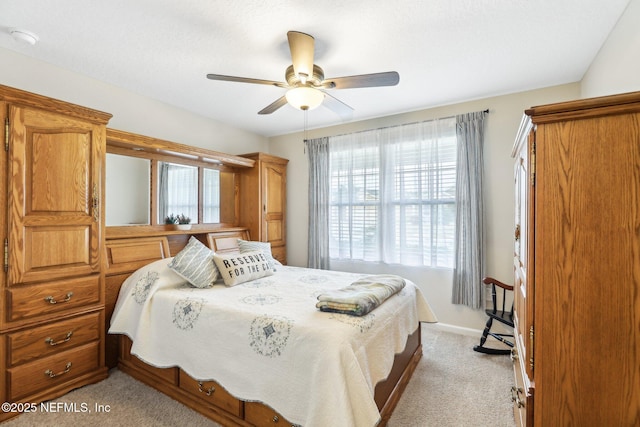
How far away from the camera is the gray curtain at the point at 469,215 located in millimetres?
3133

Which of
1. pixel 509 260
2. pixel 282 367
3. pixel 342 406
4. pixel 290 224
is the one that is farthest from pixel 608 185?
pixel 290 224

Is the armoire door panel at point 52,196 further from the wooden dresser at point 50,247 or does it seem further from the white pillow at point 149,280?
the white pillow at point 149,280

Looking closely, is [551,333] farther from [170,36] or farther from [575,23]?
[170,36]

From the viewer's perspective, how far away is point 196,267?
2500 mm

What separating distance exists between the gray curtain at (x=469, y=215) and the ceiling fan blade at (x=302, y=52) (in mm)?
2069

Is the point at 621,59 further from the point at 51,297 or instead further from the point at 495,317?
the point at 51,297

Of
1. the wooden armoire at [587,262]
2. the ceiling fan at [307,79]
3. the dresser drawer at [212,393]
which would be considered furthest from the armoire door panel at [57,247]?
the wooden armoire at [587,262]

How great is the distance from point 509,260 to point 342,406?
2.60 metres

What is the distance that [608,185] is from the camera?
0.99 meters

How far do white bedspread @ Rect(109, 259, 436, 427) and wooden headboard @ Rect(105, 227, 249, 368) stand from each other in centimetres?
11

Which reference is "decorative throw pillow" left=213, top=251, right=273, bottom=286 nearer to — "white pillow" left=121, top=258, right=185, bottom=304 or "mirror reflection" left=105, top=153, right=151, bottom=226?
"white pillow" left=121, top=258, right=185, bottom=304

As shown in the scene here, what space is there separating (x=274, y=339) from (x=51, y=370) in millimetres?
1771

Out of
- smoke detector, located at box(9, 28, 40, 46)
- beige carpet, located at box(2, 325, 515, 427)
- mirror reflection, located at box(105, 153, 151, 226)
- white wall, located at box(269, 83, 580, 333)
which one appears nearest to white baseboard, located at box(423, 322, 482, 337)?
white wall, located at box(269, 83, 580, 333)

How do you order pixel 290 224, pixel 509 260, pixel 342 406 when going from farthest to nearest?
pixel 290 224
pixel 509 260
pixel 342 406
